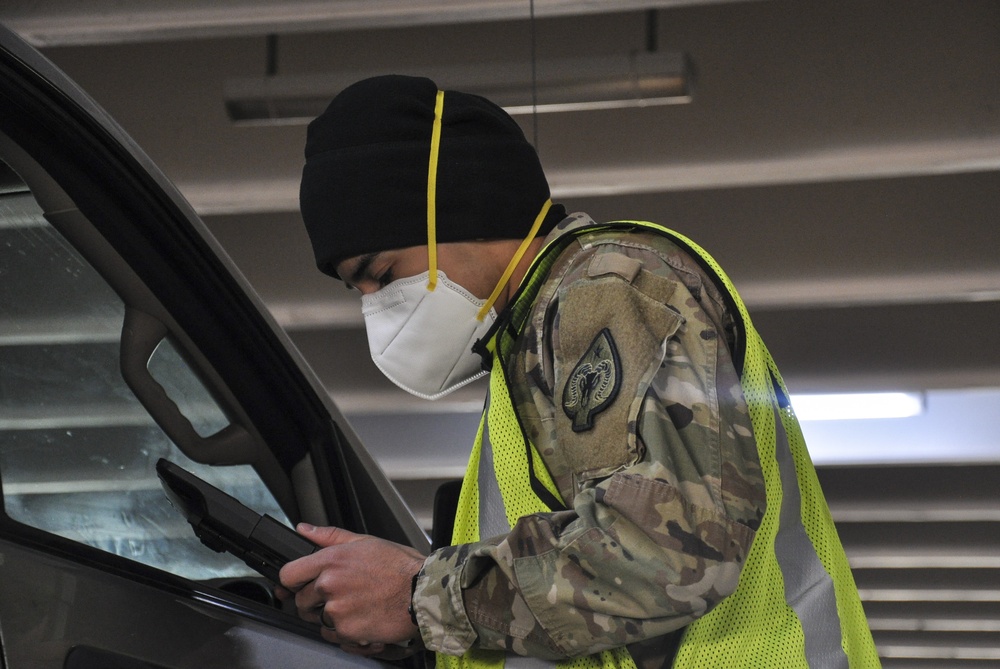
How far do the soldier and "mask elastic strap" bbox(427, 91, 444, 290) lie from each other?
75 millimetres

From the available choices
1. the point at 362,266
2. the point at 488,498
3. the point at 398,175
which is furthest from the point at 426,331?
the point at 488,498

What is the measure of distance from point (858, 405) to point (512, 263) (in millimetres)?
7166

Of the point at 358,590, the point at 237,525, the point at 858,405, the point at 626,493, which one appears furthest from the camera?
the point at 858,405

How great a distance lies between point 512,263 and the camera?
1817 millimetres

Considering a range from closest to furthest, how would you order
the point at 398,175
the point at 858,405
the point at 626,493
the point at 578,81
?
the point at 626,493
the point at 398,175
the point at 578,81
the point at 858,405

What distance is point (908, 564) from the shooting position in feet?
45.5

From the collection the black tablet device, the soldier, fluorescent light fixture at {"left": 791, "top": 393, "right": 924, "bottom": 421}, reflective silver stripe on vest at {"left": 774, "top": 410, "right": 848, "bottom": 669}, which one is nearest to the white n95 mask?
the soldier

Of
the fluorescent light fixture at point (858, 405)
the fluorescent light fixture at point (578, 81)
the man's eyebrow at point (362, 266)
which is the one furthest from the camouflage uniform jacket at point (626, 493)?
the fluorescent light fixture at point (858, 405)

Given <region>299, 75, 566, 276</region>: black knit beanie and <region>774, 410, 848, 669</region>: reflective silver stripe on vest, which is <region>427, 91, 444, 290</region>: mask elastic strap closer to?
<region>299, 75, 566, 276</region>: black knit beanie

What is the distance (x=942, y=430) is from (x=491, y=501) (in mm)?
7882

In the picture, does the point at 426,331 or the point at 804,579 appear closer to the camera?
the point at 804,579

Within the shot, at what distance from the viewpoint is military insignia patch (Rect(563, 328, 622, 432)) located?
1.38m

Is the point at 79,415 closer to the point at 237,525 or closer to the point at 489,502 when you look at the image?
the point at 237,525

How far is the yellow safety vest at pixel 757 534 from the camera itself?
1436 millimetres
